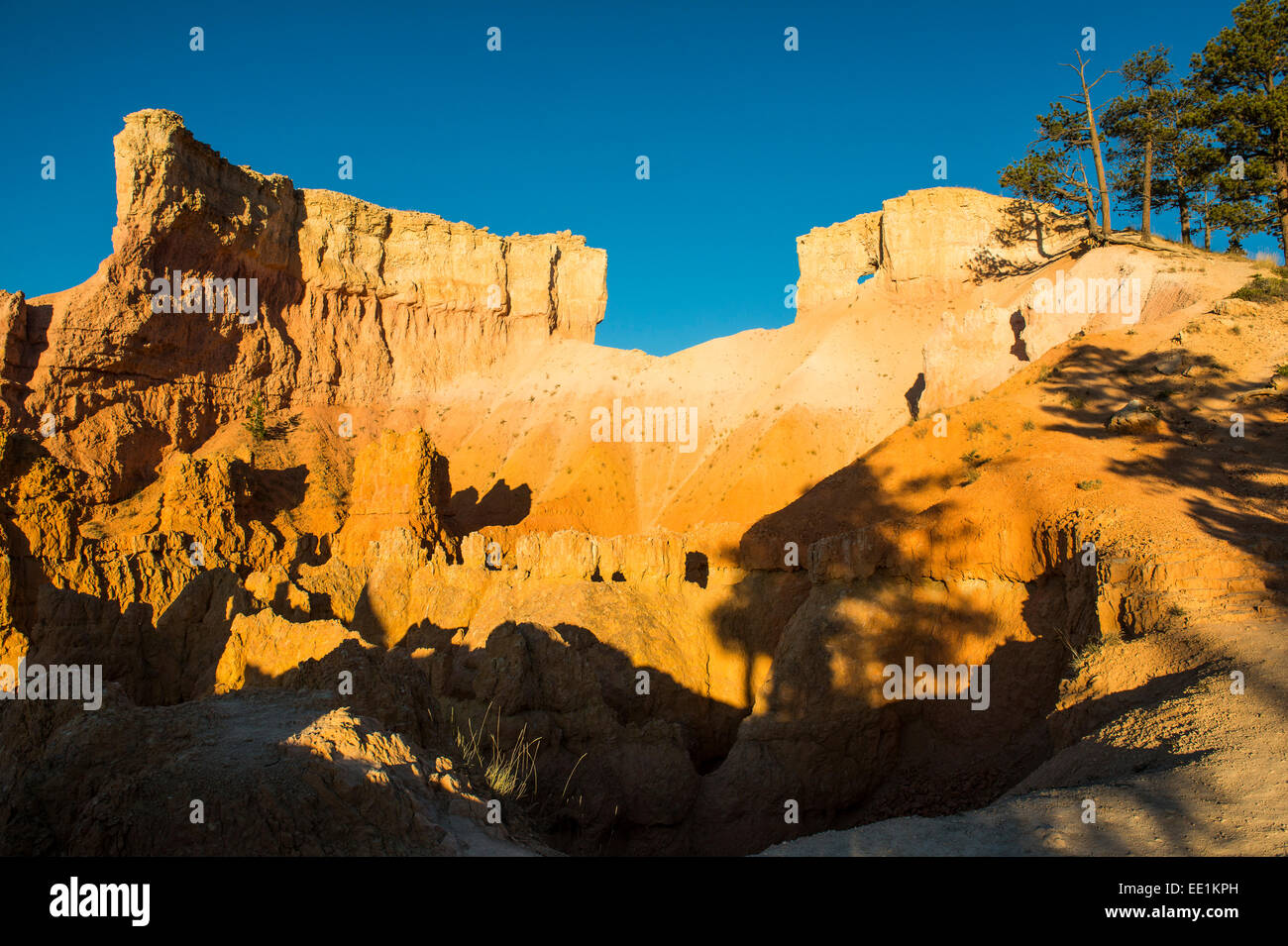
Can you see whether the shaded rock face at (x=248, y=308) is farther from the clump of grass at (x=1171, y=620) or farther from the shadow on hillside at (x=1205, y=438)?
the clump of grass at (x=1171, y=620)

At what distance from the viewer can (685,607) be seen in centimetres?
1997

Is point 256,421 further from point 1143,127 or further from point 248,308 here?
point 1143,127

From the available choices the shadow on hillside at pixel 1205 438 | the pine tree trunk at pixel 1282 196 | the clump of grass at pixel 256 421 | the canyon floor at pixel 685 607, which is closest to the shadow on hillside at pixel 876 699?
the canyon floor at pixel 685 607

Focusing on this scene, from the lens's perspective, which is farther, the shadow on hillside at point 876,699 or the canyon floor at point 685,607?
the shadow on hillside at point 876,699

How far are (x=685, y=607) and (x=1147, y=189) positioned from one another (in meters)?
30.4

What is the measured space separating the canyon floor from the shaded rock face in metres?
0.30

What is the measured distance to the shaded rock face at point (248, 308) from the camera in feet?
147

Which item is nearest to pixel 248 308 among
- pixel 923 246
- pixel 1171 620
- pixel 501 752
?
pixel 923 246

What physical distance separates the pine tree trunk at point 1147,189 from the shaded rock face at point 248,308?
4687 cm
